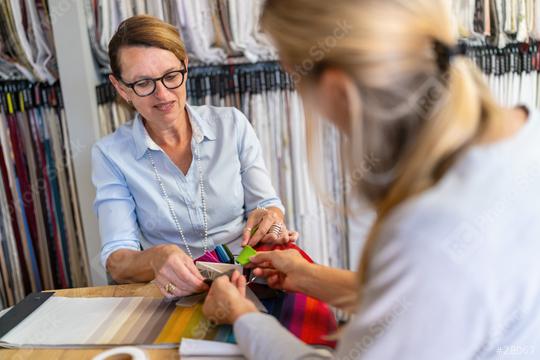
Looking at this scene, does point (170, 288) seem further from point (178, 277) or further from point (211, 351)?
point (211, 351)

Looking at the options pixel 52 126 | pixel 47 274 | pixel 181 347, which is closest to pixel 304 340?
pixel 181 347

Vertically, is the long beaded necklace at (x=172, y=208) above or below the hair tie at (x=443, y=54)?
below

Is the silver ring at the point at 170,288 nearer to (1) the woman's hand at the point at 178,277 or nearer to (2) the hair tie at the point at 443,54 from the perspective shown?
(1) the woman's hand at the point at 178,277

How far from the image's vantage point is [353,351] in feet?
2.21

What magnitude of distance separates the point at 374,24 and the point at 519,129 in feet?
0.88

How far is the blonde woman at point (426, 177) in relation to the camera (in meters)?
0.59

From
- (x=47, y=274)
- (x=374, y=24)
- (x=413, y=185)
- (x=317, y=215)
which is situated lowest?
(x=47, y=274)

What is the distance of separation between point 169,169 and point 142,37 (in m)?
0.44

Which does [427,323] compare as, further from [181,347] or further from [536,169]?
[181,347]

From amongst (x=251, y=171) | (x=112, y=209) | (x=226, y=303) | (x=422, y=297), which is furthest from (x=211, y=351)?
(x=251, y=171)

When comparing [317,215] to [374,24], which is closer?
[374,24]

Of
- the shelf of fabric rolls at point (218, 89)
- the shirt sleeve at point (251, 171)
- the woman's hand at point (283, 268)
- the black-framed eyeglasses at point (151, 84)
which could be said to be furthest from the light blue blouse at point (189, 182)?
the woman's hand at point (283, 268)

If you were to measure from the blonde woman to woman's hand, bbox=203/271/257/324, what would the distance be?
30 centimetres

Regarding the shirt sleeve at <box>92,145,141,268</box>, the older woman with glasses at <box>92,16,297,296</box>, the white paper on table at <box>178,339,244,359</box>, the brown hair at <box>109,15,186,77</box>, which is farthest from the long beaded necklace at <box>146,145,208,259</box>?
the white paper on table at <box>178,339,244,359</box>
